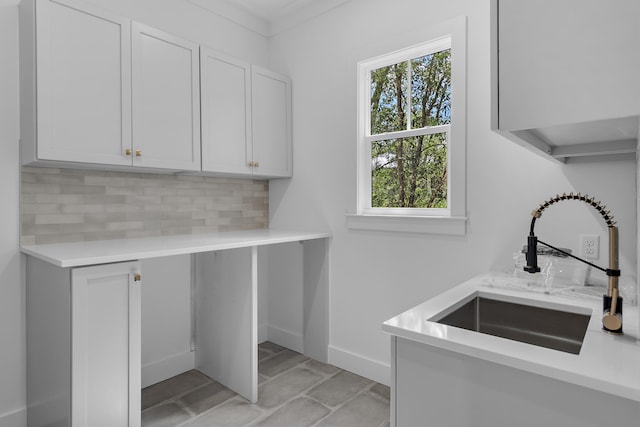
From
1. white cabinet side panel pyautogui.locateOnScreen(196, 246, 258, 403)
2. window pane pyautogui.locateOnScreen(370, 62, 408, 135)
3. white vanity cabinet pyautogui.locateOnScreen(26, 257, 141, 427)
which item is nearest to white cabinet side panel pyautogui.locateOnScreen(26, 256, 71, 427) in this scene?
white vanity cabinet pyautogui.locateOnScreen(26, 257, 141, 427)

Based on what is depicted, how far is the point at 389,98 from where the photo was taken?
260 centimetres

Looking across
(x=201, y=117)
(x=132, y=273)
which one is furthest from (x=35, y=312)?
(x=201, y=117)

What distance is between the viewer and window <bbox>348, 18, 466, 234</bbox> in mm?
2143

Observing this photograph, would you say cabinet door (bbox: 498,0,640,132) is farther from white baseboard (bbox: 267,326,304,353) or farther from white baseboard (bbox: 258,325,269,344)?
white baseboard (bbox: 258,325,269,344)

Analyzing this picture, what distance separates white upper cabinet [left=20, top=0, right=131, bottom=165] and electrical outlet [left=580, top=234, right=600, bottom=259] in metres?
2.40

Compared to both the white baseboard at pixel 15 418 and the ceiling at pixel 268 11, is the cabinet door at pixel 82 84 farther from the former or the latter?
the white baseboard at pixel 15 418

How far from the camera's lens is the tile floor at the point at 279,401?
207 cm

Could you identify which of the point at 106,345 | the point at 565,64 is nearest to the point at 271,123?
the point at 106,345

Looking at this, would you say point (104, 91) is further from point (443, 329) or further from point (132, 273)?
point (443, 329)

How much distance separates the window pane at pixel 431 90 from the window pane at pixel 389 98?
0.08 meters

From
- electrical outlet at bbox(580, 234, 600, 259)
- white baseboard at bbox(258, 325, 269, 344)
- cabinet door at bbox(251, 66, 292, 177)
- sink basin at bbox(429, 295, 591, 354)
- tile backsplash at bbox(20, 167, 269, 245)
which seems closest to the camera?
sink basin at bbox(429, 295, 591, 354)

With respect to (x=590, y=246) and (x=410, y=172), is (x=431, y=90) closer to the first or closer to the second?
(x=410, y=172)

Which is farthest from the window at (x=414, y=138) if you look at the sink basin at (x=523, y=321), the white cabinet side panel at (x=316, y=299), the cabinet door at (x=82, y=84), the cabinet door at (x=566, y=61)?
the cabinet door at (x=82, y=84)

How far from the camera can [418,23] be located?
2.29m
